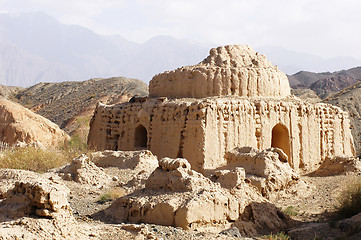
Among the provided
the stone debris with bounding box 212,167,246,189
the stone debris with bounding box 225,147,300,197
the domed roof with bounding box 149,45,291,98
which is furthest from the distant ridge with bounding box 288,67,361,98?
the stone debris with bounding box 212,167,246,189

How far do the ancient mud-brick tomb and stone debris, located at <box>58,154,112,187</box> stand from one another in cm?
413

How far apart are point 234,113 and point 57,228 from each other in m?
10.5

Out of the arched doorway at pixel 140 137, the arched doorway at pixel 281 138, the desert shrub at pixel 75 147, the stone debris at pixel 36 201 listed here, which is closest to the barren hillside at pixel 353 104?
the arched doorway at pixel 281 138

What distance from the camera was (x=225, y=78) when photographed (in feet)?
55.2

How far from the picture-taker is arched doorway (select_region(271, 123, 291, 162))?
1680cm

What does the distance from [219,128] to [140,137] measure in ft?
13.8

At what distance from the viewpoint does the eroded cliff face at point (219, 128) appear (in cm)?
1470

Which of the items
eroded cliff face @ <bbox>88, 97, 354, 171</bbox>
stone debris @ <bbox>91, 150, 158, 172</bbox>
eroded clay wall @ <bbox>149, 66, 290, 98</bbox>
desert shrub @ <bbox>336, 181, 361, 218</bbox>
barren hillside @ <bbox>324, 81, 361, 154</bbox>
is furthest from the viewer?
barren hillside @ <bbox>324, 81, 361, 154</bbox>

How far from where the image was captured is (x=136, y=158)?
12742mm

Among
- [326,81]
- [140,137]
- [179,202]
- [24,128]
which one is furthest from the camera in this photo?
[326,81]

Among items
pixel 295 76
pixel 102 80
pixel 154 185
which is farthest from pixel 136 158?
pixel 295 76

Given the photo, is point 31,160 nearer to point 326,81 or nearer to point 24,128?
point 24,128

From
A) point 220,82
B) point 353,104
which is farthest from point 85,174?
point 353,104

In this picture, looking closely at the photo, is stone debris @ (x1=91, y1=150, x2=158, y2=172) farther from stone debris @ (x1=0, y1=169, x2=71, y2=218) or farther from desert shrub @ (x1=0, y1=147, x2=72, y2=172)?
stone debris @ (x1=0, y1=169, x2=71, y2=218)
